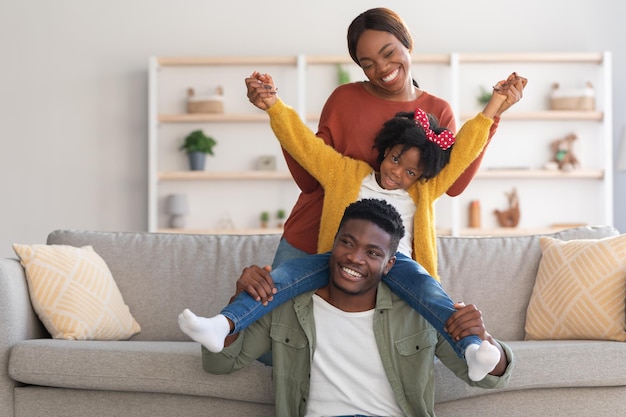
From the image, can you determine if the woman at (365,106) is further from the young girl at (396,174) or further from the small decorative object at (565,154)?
the small decorative object at (565,154)

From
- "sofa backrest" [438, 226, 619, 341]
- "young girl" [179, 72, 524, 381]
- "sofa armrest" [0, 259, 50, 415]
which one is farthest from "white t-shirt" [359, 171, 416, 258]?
"sofa armrest" [0, 259, 50, 415]

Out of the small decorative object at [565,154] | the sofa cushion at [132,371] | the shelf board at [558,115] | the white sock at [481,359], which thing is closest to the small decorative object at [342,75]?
the shelf board at [558,115]

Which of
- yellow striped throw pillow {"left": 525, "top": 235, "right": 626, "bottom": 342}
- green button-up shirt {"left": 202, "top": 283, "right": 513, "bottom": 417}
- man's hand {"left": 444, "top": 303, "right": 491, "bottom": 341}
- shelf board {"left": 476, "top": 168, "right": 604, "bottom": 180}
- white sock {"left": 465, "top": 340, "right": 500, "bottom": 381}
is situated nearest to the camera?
white sock {"left": 465, "top": 340, "right": 500, "bottom": 381}

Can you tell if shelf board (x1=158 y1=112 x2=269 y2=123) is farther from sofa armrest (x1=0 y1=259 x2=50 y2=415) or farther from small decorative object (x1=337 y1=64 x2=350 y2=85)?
sofa armrest (x1=0 y1=259 x2=50 y2=415)

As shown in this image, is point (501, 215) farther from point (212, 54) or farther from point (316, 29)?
point (212, 54)

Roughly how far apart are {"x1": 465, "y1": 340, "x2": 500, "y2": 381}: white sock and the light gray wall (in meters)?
4.59

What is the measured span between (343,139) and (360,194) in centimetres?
22

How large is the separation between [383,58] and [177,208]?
12.8 ft

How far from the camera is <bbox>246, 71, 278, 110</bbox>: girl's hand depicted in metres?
2.57

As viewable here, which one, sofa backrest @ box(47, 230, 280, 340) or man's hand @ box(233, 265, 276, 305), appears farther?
sofa backrest @ box(47, 230, 280, 340)

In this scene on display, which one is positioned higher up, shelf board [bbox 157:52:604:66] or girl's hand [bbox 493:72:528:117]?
shelf board [bbox 157:52:604:66]

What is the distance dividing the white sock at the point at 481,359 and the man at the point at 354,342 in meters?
0.24

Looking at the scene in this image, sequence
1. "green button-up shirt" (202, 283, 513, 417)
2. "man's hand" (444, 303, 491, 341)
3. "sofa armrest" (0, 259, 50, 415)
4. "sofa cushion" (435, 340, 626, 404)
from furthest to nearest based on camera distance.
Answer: "sofa armrest" (0, 259, 50, 415) → "sofa cushion" (435, 340, 626, 404) → "green button-up shirt" (202, 283, 513, 417) → "man's hand" (444, 303, 491, 341)

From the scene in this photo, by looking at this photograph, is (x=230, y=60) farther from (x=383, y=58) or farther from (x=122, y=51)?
(x=383, y=58)
